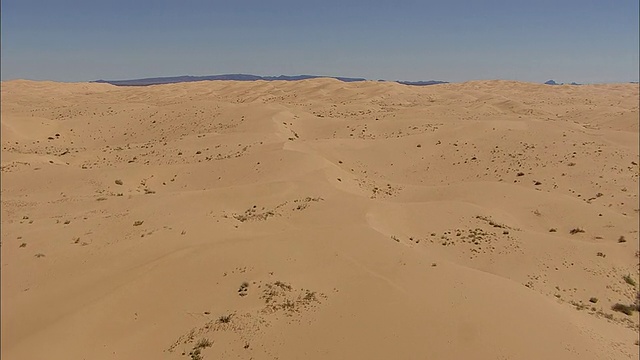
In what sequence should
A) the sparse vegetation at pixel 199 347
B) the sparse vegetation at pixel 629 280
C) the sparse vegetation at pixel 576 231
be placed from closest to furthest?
the sparse vegetation at pixel 199 347
the sparse vegetation at pixel 629 280
the sparse vegetation at pixel 576 231

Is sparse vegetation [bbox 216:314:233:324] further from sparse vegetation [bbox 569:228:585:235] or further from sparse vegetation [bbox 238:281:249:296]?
sparse vegetation [bbox 569:228:585:235]

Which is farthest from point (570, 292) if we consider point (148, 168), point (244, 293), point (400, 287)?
point (148, 168)

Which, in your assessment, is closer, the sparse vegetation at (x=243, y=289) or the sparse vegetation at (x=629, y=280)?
the sparse vegetation at (x=243, y=289)

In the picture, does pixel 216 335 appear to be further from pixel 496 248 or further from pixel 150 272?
pixel 496 248

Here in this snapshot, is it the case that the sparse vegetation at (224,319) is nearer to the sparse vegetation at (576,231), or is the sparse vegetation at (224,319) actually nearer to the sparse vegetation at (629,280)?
the sparse vegetation at (629,280)

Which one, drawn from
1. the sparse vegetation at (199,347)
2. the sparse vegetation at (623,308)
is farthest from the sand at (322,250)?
the sparse vegetation at (623,308)

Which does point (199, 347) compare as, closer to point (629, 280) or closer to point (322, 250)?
point (322, 250)

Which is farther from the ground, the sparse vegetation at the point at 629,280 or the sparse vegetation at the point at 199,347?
the sparse vegetation at the point at 199,347

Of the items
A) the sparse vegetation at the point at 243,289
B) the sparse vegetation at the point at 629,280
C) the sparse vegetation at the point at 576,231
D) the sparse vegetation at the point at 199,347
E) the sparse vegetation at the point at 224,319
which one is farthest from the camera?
the sparse vegetation at the point at 576,231
